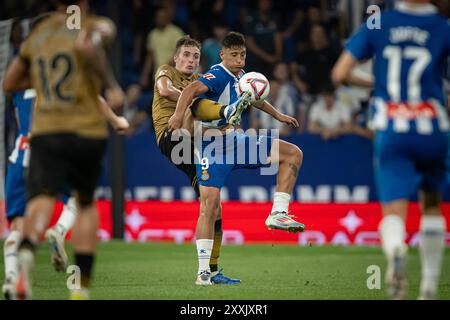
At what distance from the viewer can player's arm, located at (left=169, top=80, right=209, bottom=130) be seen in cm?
988

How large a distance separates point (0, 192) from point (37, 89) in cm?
906

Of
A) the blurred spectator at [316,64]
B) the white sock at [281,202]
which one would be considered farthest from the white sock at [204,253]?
the blurred spectator at [316,64]

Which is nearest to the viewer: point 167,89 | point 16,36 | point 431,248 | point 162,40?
point 431,248

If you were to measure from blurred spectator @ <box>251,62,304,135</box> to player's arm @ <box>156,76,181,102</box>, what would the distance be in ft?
19.7

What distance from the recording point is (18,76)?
7477 millimetres

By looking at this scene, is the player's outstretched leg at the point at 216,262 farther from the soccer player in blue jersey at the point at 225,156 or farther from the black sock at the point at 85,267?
the black sock at the point at 85,267

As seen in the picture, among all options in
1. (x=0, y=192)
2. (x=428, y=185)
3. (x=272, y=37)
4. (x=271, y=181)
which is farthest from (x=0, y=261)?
(x=272, y=37)

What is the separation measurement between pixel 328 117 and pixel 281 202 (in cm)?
677

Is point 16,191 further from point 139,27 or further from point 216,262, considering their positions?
point 139,27

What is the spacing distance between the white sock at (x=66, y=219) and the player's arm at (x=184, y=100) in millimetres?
1336

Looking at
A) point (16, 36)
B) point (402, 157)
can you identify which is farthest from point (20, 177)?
point (16, 36)

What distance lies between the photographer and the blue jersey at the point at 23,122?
9.39 meters

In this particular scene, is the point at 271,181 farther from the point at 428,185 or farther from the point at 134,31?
the point at 428,185

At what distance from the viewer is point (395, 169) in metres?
7.12
